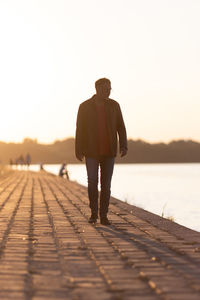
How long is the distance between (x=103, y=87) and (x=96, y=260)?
11.0ft

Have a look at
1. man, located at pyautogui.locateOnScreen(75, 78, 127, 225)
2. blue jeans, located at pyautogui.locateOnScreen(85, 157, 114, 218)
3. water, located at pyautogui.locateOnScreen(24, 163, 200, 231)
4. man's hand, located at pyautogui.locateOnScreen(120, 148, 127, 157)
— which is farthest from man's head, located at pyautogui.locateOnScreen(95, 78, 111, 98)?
water, located at pyautogui.locateOnScreen(24, 163, 200, 231)

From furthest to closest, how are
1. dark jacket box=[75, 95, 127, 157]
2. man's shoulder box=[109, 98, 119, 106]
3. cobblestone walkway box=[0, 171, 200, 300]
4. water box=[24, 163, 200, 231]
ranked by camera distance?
water box=[24, 163, 200, 231]
man's shoulder box=[109, 98, 119, 106]
dark jacket box=[75, 95, 127, 157]
cobblestone walkway box=[0, 171, 200, 300]

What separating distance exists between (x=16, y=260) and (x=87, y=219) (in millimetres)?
3632

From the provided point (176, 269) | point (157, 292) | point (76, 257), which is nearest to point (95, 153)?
point (76, 257)

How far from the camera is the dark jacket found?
25.3 ft

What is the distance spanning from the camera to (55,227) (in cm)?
746

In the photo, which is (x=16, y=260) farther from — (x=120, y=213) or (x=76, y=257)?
(x=120, y=213)

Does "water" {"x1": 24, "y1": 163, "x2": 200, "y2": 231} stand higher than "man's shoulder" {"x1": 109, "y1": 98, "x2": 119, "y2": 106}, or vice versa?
"man's shoulder" {"x1": 109, "y1": 98, "x2": 119, "y2": 106}

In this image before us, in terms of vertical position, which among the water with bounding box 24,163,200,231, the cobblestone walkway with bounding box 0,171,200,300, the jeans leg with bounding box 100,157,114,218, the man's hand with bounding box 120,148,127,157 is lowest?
the water with bounding box 24,163,200,231

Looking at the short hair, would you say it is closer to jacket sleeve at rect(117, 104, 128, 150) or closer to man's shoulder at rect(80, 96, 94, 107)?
man's shoulder at rect(80, 96, 94, 107)

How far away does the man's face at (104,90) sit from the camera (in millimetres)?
7742

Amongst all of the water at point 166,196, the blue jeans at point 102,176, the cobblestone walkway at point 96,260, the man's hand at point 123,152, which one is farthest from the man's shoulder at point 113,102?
the water at point 166,196

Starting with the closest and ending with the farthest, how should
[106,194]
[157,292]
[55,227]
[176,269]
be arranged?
[157,292] < [176,269] < [55,227] < [106,194]

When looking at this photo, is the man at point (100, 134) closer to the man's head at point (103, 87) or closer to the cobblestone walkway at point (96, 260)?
the man's head at point (103, 87)
